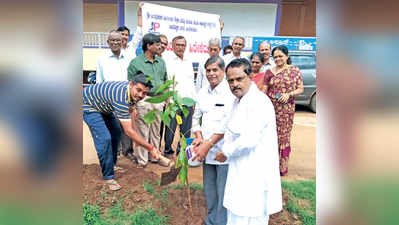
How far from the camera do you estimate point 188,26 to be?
5.02 meters

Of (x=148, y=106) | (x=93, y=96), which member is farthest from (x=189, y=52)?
(x=93, y=96)

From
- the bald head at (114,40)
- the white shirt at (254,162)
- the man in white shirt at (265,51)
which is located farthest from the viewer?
the man in white shirt at (265,51)

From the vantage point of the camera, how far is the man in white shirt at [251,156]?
6.31 feet

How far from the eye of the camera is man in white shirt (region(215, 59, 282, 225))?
1.92m

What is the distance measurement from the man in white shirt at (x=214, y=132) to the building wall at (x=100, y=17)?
5.74 m

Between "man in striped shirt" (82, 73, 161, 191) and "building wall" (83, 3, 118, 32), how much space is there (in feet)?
15.9

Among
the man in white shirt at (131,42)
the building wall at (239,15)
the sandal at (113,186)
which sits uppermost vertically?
the building wall at (239,15)

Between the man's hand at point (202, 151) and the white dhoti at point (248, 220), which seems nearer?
the white dhoti at point (248, 220)

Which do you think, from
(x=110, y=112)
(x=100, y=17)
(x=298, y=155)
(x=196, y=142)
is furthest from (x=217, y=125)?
(x=100, y=17)

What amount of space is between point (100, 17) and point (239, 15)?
11.8 ft

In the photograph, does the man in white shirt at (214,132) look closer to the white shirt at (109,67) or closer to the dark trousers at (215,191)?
the dark trousers at (215,191)

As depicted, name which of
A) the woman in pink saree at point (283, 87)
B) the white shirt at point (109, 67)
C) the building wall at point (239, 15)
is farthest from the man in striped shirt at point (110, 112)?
the building wall at point (239, 15)

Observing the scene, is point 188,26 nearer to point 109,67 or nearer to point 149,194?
point 109,67

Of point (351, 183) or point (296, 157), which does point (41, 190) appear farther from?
point (296, 157)
